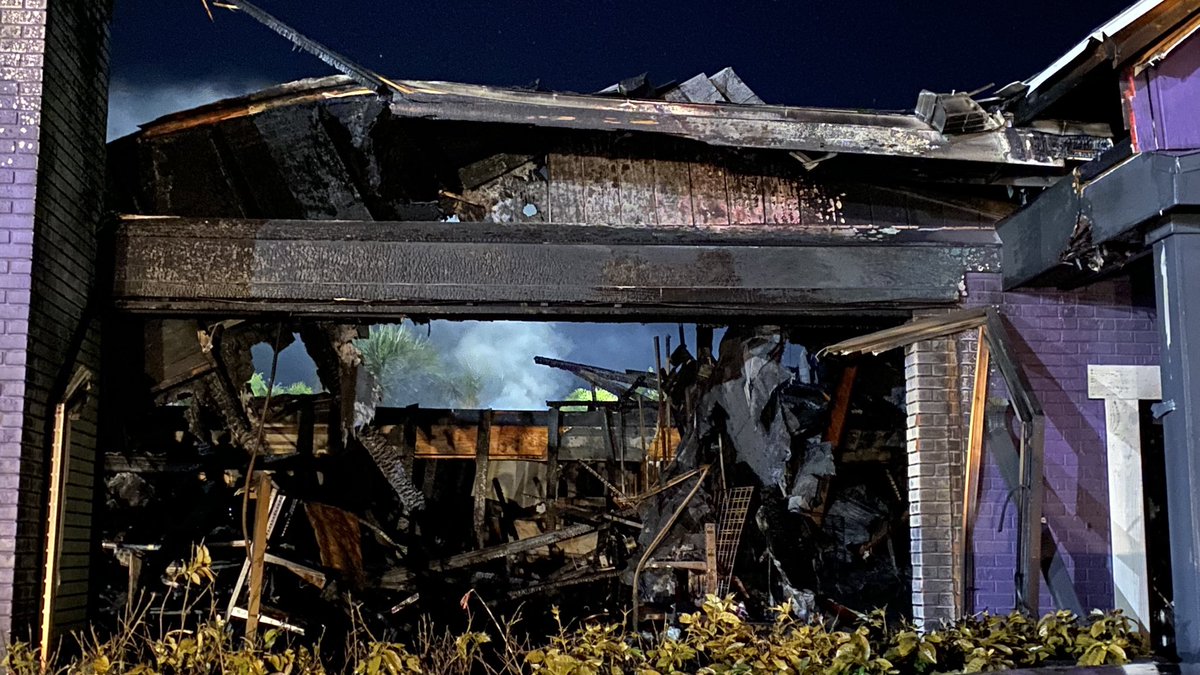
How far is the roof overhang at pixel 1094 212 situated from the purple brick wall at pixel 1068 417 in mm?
333

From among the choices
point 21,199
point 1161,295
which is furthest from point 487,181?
point 1161,295

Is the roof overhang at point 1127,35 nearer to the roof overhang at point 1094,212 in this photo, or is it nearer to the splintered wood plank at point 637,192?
the roof overhang at point 1094,212

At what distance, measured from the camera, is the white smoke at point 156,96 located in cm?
14484

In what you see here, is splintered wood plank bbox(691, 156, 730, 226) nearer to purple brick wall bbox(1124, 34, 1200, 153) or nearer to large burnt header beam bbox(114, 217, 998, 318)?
large burnt header beam bbox(114, 217, 998, 318)

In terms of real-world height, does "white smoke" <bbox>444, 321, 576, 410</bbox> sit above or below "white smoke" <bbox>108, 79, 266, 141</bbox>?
below

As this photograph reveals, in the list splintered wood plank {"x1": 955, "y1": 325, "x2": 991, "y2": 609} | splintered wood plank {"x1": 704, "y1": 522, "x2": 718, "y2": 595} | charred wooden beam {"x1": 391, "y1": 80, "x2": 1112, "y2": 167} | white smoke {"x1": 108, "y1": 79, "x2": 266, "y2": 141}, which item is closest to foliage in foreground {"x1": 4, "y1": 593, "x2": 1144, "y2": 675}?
splintered wood plank {"x1": 955, "y1": 325, "x2": 991, "y2": 609}

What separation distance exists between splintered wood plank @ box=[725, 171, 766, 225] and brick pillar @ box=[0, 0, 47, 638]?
490cm

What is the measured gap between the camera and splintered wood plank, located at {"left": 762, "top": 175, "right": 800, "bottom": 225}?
7.94m

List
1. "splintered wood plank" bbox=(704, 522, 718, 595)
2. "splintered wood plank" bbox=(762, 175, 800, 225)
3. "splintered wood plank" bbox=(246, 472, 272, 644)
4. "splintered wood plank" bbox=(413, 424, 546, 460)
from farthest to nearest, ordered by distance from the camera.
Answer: "splintered wood plank" bbox=(413, 424, 546, 460) < "splintered wood plank" bbox=(704, 522, 718, 595) < "splintered wood plank" bbox=(762, 175, 800, 225) < "splintered wood plank" bbox=(246, 472, 272, 644)

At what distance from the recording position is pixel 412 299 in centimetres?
730

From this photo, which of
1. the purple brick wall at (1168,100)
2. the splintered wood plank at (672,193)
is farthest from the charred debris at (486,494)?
the purple brick wall at (1168,100)

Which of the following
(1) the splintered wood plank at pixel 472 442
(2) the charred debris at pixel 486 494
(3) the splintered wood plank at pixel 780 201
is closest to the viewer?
(3) the splintered wood plank at pixel 780 201

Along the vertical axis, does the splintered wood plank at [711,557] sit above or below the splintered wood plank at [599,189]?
below

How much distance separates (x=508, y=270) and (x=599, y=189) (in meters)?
1.09
